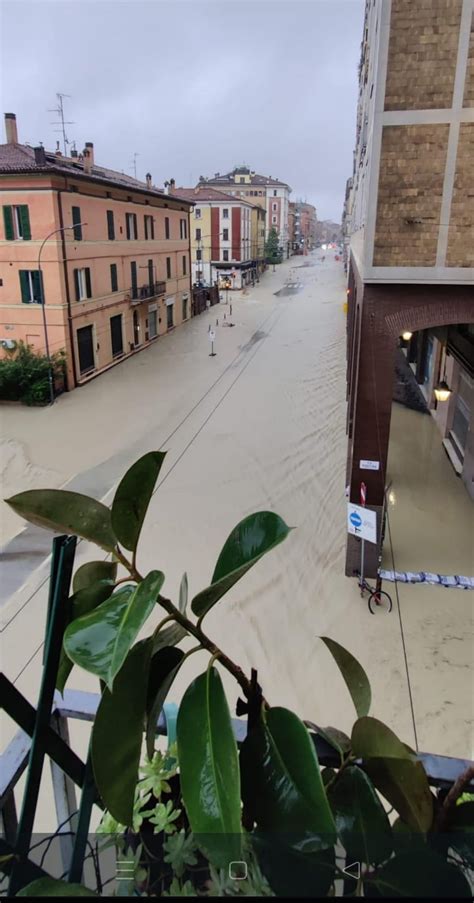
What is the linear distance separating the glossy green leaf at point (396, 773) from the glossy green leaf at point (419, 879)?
60mm

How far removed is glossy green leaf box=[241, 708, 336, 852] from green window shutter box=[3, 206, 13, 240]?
70.5 feet

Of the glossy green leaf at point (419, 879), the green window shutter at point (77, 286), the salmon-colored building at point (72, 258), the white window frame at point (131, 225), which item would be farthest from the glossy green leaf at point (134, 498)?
the white window frame at point (131, 225)

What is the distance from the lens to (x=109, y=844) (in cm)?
119

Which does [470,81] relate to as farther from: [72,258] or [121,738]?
[72,258]

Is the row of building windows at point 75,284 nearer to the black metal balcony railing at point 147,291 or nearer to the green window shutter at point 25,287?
the green window shutter at point 25,287

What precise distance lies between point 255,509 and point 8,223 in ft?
46.1

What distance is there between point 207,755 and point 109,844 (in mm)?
479

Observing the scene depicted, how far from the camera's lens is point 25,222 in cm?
1956

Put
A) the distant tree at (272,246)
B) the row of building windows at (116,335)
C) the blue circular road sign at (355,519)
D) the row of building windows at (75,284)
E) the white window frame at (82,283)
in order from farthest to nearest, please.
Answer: the distant tree at (272,246) → the row of building windows at (116,335) → the white window frame at (82,283) → the row of building windows at (75,284) → the blue circular road sign at (355,519)

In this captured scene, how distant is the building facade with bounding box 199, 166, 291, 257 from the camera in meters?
75.6

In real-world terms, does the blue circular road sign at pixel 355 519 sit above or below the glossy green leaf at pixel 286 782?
below

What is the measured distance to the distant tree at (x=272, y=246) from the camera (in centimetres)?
7506

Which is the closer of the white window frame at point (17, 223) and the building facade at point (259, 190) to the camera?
the white window frame at point (17, 223)

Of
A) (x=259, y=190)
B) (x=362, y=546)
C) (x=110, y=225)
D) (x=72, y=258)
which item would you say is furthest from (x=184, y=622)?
(x=259, y=190)
